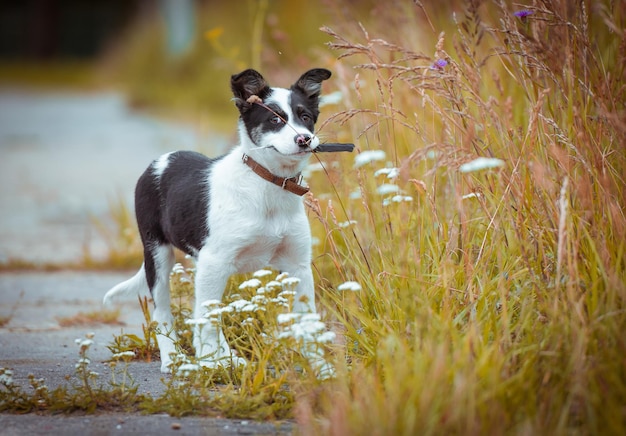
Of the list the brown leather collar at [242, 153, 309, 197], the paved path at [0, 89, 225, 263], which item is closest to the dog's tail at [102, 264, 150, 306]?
the brown leather collar at [242, 153, 309, 197]

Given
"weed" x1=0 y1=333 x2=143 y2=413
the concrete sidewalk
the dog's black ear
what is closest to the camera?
the concrete sidewalk

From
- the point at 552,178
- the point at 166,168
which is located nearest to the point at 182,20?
the point at 166,168

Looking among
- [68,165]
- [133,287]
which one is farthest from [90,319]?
[68,165]

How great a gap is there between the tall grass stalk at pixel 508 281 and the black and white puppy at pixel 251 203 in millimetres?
207

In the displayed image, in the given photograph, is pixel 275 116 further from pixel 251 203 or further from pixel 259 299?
pixel 259 299

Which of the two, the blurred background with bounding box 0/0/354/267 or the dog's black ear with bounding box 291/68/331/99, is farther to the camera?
the blurred background with bounding box 0/0/354/267

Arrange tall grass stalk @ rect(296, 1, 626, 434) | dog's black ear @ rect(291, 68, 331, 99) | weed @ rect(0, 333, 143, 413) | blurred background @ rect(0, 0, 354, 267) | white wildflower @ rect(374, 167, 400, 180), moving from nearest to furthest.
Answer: tall grass stalk @ rect(296, 1, 626, 434)
weed @ rect(0, 333, 143, 413)
white wildflower @ rect(374, 167, 400, 180)
dog's black ear @ rect(291, 68, 331, 99)
blurred background @ rect(0, 0, 354, 267)

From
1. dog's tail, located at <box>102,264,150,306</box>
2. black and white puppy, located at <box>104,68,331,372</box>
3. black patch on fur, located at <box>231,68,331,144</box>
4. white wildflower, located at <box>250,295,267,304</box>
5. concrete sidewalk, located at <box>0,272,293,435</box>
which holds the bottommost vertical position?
concrete sidewalk, located at <box>0,272,293,435</box>

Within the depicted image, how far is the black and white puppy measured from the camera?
3486 millimetres

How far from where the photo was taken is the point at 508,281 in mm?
3082

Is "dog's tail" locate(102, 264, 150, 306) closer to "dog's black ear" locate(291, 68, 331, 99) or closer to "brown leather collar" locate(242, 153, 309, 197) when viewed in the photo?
"brown leather collar" locate(242, 153, 309, 197)

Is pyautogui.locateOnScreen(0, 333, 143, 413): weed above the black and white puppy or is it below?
below

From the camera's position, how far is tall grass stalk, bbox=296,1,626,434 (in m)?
2.41

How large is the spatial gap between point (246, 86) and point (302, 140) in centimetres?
49
